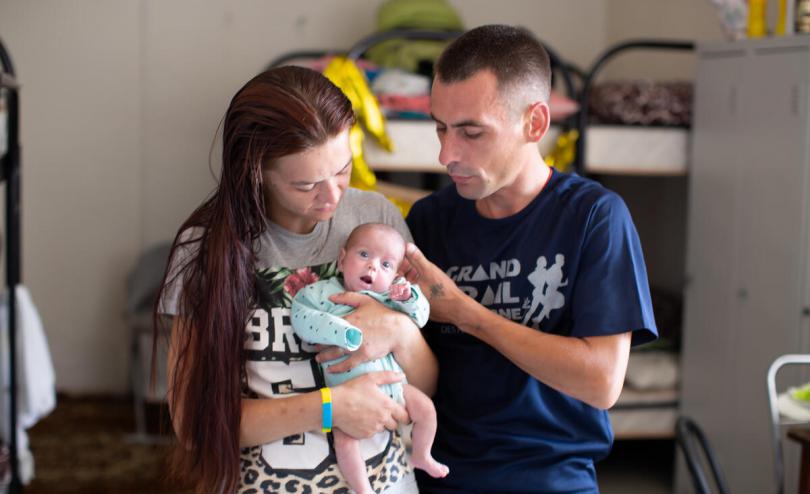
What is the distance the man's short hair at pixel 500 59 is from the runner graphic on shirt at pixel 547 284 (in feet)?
0.91

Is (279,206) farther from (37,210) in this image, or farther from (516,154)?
(37,210)

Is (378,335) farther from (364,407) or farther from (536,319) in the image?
(536,319)

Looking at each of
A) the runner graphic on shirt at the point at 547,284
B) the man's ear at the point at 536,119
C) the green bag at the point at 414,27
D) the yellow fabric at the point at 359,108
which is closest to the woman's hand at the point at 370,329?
the runner graphic on shirt at the point at 547,284

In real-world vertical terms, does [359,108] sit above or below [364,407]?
above

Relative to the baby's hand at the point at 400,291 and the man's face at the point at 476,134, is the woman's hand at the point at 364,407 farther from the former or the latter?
the man's face at the point at 476,134

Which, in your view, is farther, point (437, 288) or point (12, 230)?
point (12, 230)

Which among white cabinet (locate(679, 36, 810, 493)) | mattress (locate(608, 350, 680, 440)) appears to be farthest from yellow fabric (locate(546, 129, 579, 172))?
mattress (locate(608, 350, 680, 440))

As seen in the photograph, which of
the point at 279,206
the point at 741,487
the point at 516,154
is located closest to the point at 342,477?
the point at 279,206

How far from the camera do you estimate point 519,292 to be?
5.35 feet

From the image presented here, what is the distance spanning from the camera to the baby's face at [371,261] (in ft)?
5.00

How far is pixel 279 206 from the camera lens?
1580 mm

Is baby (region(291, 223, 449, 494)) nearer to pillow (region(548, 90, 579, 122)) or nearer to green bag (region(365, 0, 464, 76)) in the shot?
pillow (region(548, 90, 579, 122))

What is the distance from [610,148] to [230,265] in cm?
235

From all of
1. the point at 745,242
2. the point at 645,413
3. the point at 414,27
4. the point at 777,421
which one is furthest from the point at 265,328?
the point at 414,27
